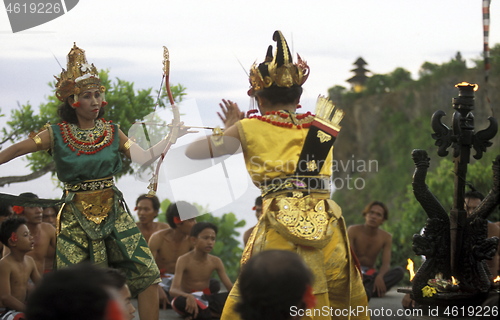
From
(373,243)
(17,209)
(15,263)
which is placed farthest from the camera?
(373,243)

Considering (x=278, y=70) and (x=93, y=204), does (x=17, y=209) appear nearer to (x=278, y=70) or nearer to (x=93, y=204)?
(x=93, y=204)

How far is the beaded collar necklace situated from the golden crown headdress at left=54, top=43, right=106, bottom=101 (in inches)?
8.5

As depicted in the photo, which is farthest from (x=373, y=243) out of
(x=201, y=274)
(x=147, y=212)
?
(x=147, y=212)

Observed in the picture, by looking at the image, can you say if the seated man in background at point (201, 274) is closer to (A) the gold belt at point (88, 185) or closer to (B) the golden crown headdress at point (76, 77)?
(A) the gold belt at point (88, 185)

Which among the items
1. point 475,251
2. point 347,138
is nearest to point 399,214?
point 347,138

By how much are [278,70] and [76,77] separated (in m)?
1.45

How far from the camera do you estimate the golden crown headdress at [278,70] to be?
422 centimetres

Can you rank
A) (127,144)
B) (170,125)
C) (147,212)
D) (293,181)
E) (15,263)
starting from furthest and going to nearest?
(147,212)
(15,263)
(127,144)
(170,125)
(293,181)

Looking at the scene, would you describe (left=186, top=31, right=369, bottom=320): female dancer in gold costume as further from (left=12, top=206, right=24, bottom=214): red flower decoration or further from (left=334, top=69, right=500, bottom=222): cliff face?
(left=334, top=69, right=500, bottom=222): cliff face

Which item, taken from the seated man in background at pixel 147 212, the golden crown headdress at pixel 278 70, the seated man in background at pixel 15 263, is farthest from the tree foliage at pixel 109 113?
the golden crown headdress at pixel 278 70

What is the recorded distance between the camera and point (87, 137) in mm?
4832

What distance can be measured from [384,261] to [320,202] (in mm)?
4325

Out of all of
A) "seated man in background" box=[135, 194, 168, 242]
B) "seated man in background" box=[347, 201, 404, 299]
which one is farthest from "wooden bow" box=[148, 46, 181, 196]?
"seated man in background" box=[347, 201, 404, 299]

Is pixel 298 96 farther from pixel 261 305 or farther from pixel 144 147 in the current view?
pixel 261 305
